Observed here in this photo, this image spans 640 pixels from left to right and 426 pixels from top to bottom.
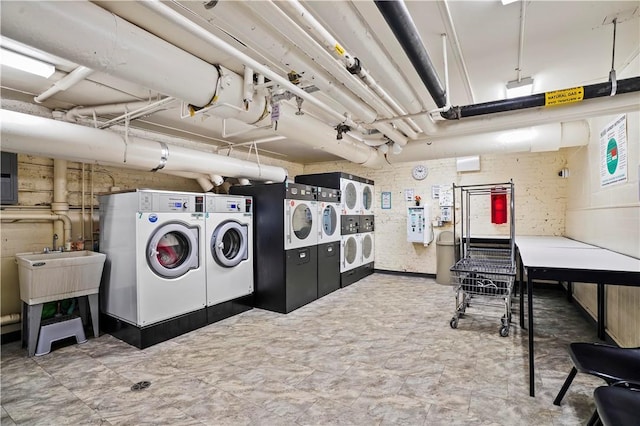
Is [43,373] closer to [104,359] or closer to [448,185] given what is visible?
[104,359]

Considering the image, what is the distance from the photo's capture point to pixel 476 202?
5641 millimetres

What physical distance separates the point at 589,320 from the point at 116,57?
16.6 feet

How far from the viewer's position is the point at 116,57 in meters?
1.75

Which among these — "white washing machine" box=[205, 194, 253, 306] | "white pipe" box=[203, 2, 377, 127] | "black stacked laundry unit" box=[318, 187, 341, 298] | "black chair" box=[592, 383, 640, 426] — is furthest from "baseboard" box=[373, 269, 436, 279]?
"black chair" box=[592, 383, 640, 426]

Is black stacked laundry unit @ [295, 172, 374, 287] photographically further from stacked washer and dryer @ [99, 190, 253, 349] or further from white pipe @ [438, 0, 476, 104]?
white pipe @ [438, 0, 476, 104]

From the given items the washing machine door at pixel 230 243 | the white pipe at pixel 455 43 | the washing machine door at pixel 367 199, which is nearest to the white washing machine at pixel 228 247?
the washing machine door at pixel 230 243

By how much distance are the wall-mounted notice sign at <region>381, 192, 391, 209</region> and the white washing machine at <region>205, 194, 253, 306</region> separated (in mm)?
3225

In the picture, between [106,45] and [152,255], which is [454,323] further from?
[106,45]

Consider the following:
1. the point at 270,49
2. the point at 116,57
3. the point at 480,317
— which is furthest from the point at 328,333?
the point at 116,57

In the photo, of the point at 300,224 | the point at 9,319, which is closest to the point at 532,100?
the point at 300,224

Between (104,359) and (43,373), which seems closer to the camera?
(43,373)

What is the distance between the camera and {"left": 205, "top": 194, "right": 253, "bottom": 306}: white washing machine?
369 centimetres

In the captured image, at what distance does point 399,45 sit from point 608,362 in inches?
96.7

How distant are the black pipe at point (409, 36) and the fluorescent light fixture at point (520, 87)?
1.20 m
